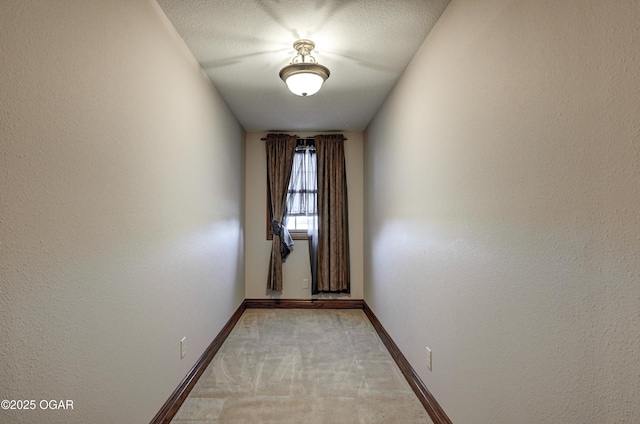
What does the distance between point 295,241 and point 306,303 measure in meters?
0.88

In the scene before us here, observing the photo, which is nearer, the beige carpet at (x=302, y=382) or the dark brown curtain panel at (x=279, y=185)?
the beige carpet at (x=302, y=382)

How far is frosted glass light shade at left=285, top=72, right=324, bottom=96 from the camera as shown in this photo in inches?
91.4

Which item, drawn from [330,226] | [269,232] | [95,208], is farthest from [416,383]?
[269,232]

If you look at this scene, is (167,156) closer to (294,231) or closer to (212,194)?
(212,194)

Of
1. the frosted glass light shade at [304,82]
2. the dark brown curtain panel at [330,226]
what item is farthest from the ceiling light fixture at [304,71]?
the dark brown curtain panel at [330,226]

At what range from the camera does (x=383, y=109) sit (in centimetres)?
336

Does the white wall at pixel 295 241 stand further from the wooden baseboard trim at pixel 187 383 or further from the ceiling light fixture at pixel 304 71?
→ the ceiling light fixture at pixel 304 71

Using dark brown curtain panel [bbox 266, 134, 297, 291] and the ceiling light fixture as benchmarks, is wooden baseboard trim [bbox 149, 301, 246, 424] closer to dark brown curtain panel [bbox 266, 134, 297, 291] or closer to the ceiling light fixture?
dark brown curtain panel [bbox 266, 134, 297, 291]

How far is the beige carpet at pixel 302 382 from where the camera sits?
2020 millimetres

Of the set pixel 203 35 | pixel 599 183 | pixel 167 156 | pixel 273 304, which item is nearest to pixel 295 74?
pixel 203 35

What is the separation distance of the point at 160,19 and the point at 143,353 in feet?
6.09

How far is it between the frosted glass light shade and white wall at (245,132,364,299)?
211cm

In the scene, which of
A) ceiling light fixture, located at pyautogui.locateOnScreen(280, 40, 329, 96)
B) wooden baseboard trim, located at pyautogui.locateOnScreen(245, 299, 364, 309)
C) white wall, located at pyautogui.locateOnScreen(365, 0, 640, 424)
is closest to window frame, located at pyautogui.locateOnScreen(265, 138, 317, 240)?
wooden baseboard trim, located at pyautogui.locateOnScreen(245, 299, 364, 309)

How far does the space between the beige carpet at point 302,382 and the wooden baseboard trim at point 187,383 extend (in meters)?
0.04
